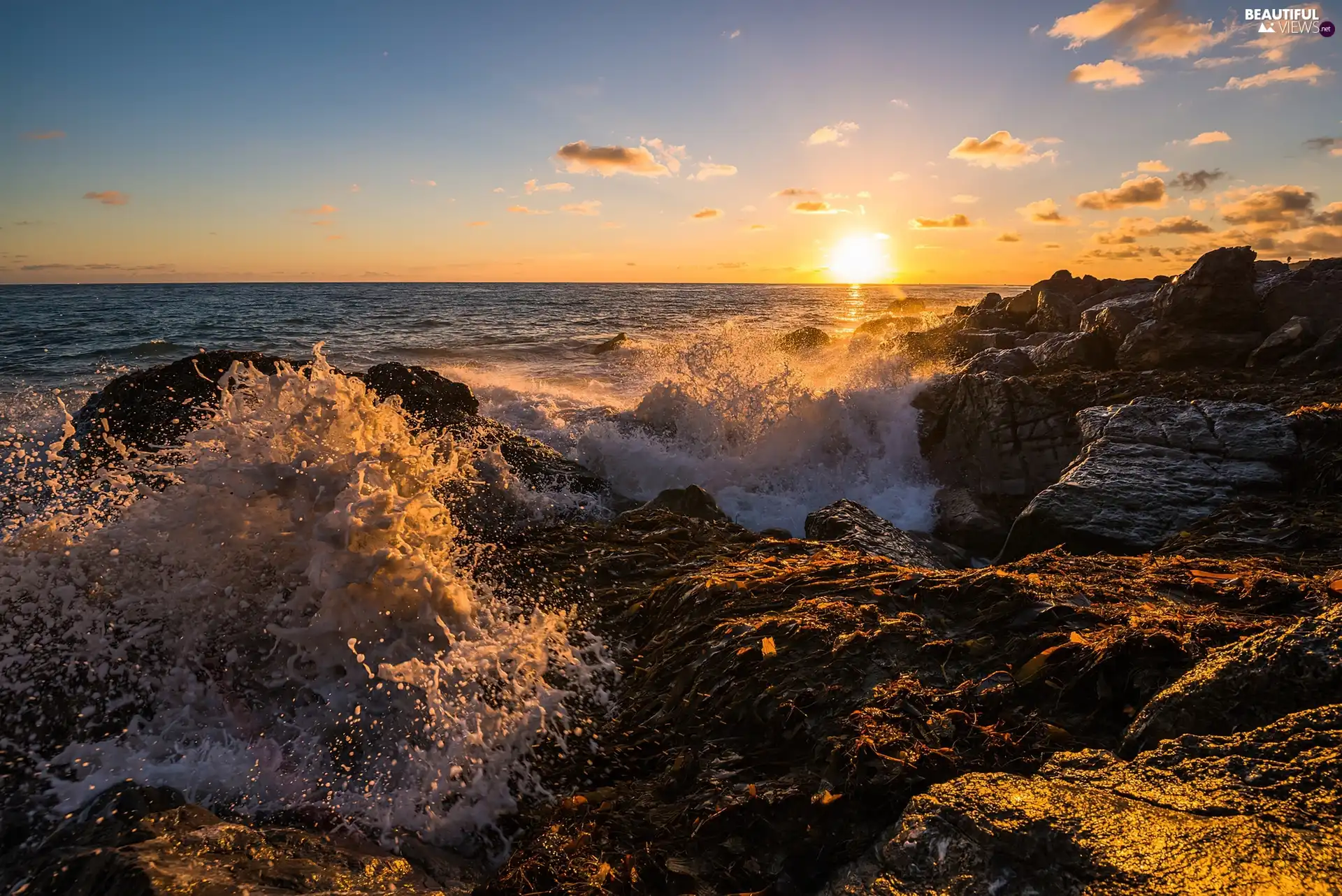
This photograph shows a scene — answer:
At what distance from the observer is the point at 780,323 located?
38.5 metres

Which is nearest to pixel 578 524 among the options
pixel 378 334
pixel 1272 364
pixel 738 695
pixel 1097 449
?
pixel 738 695

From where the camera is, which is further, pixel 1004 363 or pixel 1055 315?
pixel 1055 315

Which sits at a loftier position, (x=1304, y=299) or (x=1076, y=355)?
(x=1304, y=299)

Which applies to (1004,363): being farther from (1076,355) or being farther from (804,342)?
(804,342)

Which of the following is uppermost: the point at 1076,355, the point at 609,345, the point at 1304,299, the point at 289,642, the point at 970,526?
the point at 1304,299

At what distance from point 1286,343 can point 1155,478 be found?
639 cm

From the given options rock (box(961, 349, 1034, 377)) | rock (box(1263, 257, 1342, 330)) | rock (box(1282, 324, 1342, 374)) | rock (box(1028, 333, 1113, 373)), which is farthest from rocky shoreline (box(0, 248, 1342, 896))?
rock (box(1263, 257, 1342, 330))

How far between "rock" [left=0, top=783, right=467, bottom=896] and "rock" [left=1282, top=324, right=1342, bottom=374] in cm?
1149

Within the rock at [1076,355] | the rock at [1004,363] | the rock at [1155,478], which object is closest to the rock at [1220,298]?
the rock at [1076,355]

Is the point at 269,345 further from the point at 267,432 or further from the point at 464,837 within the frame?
the point at 464,837

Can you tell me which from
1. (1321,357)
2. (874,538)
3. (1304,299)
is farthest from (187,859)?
(1304,299)

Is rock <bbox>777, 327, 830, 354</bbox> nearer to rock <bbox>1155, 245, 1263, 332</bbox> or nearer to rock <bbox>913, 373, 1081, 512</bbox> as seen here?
rock <bbox>1155, 245, 1263, 332</bbox>

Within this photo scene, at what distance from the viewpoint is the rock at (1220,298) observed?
34.1 ft

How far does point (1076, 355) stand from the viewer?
438 inches
